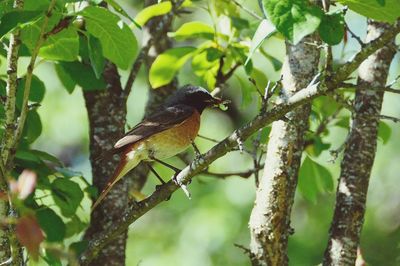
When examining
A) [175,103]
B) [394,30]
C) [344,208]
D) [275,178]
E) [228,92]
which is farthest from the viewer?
[228,92]

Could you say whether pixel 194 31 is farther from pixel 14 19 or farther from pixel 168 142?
pixel 14 19

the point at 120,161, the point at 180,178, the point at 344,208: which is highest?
the point at 344,208

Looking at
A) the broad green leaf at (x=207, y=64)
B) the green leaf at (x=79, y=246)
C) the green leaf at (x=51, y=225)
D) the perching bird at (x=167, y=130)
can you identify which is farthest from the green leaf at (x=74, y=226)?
the broad green leaf at (x=207, y=64)

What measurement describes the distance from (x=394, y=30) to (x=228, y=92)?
6707 mm

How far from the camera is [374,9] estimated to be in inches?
107

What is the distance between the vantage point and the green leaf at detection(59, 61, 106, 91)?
14.7 feet

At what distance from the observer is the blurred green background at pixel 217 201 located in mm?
7613

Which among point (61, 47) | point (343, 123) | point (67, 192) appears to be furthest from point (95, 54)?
point (343, 123)

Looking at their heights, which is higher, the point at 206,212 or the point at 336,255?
the point at 206,212

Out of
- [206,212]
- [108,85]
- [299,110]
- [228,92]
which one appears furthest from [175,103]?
[228,92]

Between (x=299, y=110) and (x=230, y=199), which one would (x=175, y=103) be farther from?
(x=230, y=199)

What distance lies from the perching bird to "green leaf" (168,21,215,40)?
1.28 feet

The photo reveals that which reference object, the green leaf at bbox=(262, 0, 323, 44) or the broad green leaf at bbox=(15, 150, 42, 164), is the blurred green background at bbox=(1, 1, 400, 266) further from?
the green leaf at bbox=(262, 0, 323, 44)

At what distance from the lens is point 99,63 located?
3.80 metres
